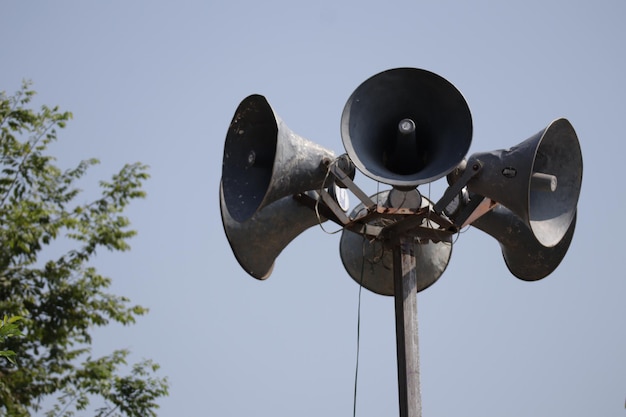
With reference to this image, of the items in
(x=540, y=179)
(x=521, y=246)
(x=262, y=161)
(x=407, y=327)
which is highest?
(x=521, y=246)

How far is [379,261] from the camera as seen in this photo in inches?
312

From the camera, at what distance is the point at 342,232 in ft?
26.9

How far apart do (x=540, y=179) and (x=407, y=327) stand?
1300mm

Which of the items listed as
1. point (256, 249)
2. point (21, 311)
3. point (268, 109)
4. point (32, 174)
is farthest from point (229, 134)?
point (32, 174)

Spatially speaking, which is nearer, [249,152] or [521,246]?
A: [249,152]

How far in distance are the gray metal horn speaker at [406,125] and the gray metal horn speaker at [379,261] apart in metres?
0.68

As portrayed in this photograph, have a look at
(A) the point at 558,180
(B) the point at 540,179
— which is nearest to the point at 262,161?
(B) the point at 540,179

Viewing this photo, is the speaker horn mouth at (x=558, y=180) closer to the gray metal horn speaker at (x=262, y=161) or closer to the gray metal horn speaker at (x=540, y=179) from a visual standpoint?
the gray metal horn speaker at (x=540, y=179)

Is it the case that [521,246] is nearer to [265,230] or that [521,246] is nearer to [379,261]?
[379,261]

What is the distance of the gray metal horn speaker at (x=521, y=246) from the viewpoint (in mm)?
7738

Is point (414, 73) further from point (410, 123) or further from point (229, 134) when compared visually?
point (229, 134)

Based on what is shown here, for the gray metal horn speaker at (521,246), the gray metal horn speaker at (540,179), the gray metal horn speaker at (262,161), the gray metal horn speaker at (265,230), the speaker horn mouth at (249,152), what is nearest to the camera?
the gray metal horn speaker at (540,179)

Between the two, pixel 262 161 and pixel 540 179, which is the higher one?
pixel 262 161

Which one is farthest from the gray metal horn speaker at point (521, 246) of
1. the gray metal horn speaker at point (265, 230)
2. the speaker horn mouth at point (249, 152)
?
the speaker horn mouth at point (249, 152)
